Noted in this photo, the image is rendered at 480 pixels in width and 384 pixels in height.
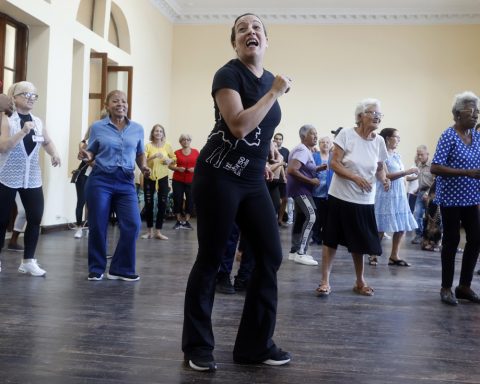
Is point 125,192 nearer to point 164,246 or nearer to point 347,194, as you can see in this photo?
point 347,194

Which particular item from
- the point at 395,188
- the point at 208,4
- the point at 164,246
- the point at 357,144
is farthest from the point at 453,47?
the point at 357,144

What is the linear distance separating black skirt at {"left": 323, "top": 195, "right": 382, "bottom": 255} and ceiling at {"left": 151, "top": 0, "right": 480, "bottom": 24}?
8.45 m

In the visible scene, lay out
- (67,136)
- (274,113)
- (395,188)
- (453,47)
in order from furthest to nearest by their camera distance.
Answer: (453,47)
(67,136)
(395,188)
(274,113)

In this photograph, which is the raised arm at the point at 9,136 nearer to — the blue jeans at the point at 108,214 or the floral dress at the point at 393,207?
the blue jeans at the point at 108,214

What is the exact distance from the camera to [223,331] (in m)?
2.82

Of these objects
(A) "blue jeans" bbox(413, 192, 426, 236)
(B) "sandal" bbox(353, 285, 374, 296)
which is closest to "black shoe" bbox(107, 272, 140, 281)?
(B) "sandal" bbox(353, 285, 374, 296)

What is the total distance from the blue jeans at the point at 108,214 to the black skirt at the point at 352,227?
1.37m

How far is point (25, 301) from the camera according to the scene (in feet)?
10.9

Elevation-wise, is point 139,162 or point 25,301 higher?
point 139,162

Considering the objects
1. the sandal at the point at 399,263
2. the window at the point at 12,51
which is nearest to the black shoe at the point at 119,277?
the sandal at the point at 399,263

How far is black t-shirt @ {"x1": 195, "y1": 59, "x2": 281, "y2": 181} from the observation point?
2090 mm

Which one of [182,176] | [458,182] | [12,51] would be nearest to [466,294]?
[458,182]

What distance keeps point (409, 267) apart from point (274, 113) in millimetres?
3617

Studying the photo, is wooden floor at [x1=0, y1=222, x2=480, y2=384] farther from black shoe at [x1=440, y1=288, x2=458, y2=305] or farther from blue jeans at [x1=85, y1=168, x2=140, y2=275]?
blue jeans at [x1=85, y1=168, x2=140, y2=275]
